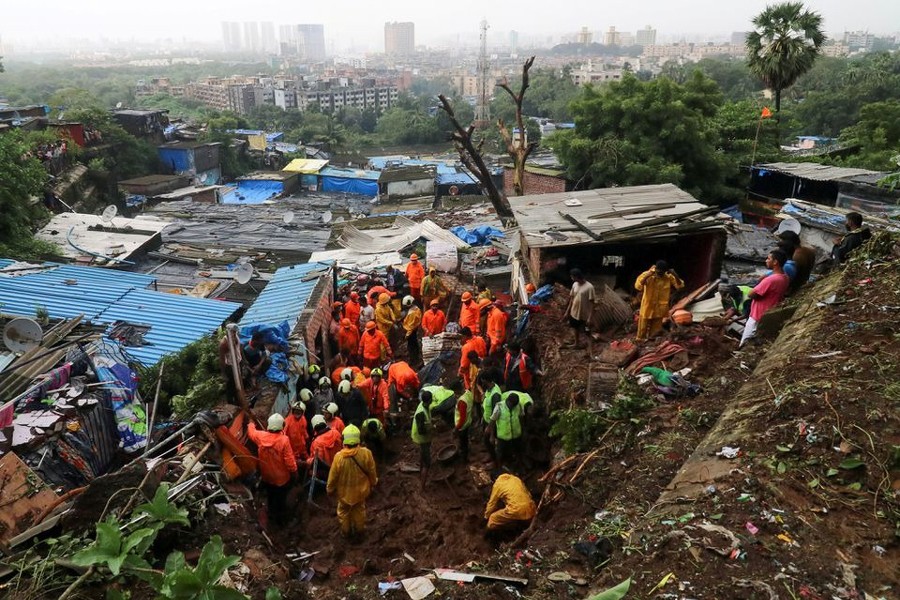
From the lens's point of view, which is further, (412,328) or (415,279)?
(415,279)

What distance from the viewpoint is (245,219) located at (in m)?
23.8

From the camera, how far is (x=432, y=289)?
12336mm

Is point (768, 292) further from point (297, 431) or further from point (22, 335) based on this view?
point (22, 335)

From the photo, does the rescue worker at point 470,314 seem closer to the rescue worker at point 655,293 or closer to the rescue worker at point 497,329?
the rescue worker at point 497,329

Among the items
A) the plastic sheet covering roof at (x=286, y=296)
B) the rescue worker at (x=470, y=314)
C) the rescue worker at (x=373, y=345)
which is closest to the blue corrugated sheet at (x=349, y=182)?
the plastic sheet covering roof at (x=286, y=296)

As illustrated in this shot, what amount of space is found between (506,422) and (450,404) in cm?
132

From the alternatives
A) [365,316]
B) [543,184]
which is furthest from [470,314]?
[543,184]

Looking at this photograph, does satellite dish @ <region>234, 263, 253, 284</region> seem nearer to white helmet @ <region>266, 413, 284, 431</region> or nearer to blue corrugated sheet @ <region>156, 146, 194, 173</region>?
white helmet @ <region>266, 413, 284, 431</region>

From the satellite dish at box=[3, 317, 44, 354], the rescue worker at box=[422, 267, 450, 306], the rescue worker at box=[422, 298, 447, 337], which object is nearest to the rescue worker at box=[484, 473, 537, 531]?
the rescue worker at box=[422, 298, 447, 337]

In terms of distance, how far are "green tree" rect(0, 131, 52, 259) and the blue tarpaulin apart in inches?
Answer: 414

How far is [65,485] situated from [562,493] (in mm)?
5052

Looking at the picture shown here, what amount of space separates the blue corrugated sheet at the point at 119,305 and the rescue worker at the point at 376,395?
127 inches

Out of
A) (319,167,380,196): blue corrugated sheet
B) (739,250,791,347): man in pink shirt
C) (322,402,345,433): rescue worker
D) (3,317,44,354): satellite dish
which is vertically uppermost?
(739,250,791,347): man in pink shirt

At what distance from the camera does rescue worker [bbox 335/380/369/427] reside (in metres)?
8.09
